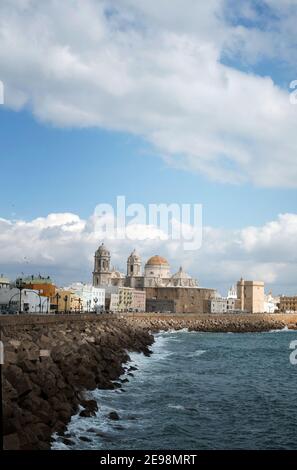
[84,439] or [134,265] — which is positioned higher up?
[134,265]

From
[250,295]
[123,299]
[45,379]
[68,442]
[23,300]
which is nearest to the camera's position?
[68,442]

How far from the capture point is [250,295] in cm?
12612

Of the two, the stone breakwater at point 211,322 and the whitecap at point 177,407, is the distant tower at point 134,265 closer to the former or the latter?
the stone breakwater at point 211,322

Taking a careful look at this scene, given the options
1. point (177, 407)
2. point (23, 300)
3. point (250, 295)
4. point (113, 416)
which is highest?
point (250, 295)

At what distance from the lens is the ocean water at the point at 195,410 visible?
16.1 meters

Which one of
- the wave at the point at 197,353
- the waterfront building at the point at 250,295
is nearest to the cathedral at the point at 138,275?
the waterfront building at the point at 250,295

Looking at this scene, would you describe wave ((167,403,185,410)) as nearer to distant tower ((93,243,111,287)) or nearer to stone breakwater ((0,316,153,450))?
stone breakwater ((0,316,153,450))

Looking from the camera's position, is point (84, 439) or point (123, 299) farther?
point (123, 299)

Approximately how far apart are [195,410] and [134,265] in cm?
9587

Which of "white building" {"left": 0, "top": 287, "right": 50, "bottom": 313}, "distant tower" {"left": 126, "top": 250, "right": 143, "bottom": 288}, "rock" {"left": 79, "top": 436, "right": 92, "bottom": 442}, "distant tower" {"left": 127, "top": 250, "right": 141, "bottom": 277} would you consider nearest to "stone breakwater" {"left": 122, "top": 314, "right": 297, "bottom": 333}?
"white building" {"left": 0, "top": 287, "right": 50, "bottom": 313}

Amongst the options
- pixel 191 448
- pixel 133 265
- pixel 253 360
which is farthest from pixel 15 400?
pixel 133 265

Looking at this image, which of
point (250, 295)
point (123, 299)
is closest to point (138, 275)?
point (123, 299)

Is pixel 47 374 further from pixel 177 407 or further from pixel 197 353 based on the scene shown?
pixel 197 353

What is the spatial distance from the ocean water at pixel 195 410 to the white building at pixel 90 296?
171 feet
